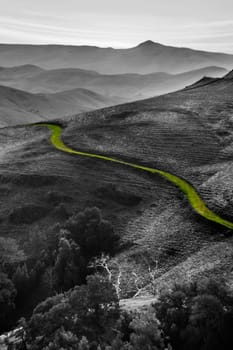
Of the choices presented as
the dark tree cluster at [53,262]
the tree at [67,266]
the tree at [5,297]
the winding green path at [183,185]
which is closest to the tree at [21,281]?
the dark tree cluster at [53,262]

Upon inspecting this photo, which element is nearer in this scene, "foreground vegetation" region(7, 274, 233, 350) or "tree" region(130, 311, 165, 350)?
"tree" region(130, 311, 165, 350)

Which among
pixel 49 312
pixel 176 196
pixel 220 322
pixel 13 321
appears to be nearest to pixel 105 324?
pixel 49 312

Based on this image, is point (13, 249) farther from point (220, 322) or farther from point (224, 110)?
point (224, 110)

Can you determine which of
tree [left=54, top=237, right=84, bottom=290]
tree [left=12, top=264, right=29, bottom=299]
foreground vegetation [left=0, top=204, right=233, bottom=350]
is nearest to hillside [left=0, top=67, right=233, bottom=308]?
tree [left=54, top=237, right=84, bottom=290]

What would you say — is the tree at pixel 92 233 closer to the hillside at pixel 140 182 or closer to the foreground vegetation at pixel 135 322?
the hillside at pixel 140 182

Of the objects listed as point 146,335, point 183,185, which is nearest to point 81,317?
point 146,335

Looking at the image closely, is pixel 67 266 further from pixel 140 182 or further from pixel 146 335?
pixel 140 182

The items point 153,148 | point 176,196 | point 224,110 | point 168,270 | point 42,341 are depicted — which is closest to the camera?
point 42,341

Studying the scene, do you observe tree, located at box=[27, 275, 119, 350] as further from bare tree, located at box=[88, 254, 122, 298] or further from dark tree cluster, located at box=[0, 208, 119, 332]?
dark tree cluster, located at box=[0, 208, 119, 332]
